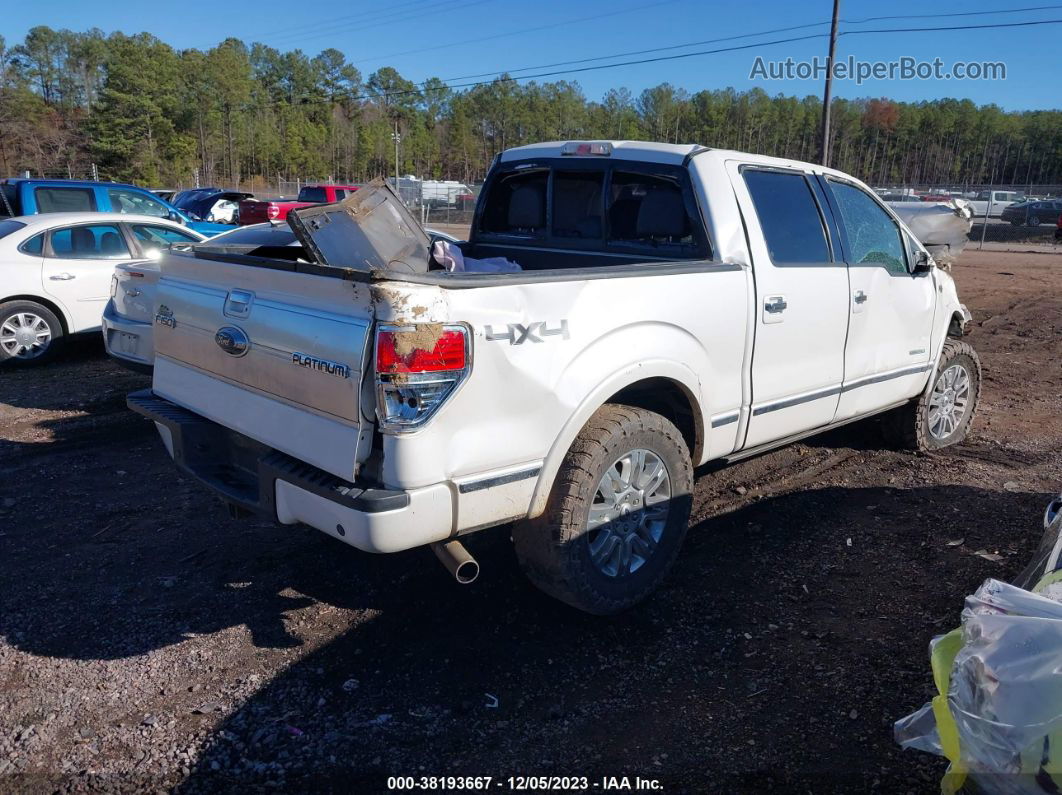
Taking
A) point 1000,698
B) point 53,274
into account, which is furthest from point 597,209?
point 53,274

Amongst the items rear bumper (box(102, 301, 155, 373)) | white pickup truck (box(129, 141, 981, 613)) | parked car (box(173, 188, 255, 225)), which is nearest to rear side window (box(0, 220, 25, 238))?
rear bumper (box(102, 301, 155, 373))

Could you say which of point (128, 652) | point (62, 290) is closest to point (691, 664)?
point (128, 652)

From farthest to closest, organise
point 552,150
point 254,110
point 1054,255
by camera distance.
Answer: point 254,110 < point 1054,255 < point 552,150

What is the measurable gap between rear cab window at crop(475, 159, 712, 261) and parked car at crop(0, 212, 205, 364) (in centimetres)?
540

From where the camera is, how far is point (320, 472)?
3.09 m

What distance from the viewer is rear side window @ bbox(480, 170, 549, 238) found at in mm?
5121

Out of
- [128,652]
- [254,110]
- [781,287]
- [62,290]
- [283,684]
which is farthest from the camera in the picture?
[254,110]

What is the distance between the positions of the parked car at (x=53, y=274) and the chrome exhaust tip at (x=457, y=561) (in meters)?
7.14

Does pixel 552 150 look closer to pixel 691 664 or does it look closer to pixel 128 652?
pixel 691 664

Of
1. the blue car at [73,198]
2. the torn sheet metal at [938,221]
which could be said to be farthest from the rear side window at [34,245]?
the torn sheet metal at [938,221]

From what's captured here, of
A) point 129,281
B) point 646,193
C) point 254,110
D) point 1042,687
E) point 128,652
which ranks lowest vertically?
point 128,652

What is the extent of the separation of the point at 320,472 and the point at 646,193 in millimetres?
2438

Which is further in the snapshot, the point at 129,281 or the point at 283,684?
the point at 129,281

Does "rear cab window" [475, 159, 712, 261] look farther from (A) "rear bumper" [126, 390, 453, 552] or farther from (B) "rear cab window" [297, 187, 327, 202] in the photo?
(B) "rear cab window" [297, 187, 327, 202]
